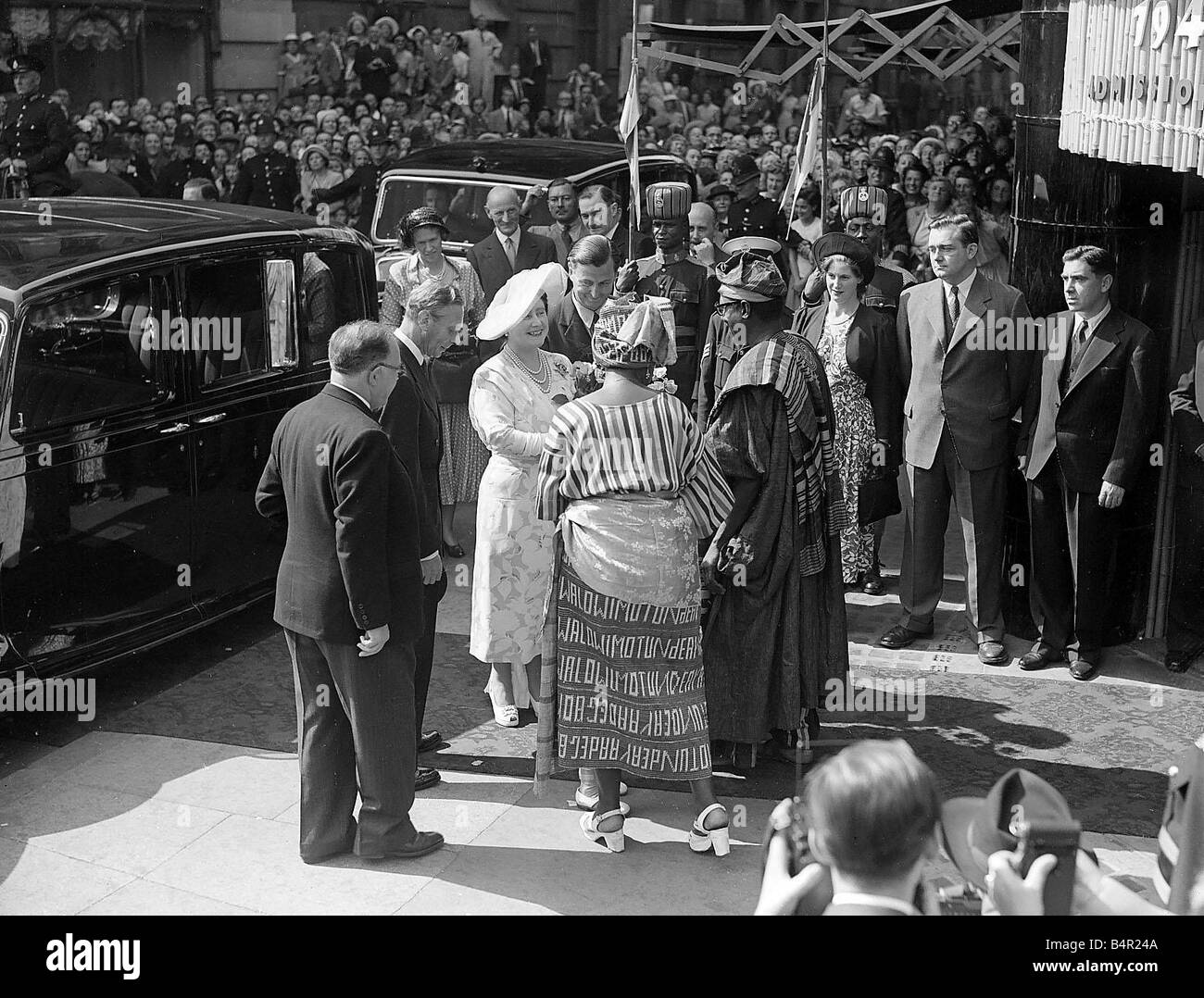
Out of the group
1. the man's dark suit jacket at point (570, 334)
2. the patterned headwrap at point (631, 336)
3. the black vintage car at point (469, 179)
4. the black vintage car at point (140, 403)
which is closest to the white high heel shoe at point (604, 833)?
the patterned headwrap at point (631, 336)

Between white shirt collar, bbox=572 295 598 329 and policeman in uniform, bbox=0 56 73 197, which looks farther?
policeman in uniform, bbox=0 56 73 197

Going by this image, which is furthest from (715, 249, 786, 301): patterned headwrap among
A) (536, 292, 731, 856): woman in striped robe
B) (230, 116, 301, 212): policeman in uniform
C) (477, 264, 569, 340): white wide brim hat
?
(230, 116, 301, 212): policeman in uniform

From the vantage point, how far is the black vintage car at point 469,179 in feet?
37.0

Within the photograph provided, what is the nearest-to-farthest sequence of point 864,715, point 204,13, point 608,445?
point 608,445 < point 864,715 < point 204,13

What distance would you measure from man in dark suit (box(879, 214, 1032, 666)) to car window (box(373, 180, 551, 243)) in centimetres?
495

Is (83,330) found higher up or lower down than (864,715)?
higher up

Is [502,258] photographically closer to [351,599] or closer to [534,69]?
[351,599]

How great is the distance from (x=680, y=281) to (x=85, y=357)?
3225 millimetres

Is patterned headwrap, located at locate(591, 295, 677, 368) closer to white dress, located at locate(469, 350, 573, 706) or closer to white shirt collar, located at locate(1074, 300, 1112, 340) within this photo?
white dress, located at locate(469, 350, 573, 706)

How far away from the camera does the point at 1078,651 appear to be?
667cm

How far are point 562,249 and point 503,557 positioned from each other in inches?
160

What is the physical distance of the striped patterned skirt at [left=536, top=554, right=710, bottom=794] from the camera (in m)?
4.97

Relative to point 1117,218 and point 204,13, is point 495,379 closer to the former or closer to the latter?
point 1117,218

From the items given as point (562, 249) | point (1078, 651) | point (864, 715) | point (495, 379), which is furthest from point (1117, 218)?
point (562, 249)
